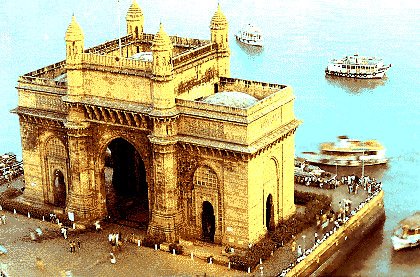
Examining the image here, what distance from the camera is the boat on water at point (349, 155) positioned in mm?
93125

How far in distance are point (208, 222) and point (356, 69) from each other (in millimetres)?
68198

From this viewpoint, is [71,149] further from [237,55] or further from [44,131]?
[237,55]

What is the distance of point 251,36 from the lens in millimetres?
150750

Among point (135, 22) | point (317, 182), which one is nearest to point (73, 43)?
point (135, 22)

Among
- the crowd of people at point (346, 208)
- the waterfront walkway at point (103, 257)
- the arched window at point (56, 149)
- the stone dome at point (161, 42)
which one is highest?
the stone dome at point (161, 42)

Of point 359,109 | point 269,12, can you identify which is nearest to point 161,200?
point 359,109

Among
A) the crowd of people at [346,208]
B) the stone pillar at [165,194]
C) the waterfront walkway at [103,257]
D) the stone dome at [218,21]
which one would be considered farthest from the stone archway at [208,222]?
the stone dome at [218,21]

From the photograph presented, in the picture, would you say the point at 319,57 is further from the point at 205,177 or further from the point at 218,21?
the point at 205,177

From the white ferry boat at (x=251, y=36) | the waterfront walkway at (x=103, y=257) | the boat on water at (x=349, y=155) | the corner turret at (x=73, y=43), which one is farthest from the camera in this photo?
the white ferry boat at (x=251, y=36)

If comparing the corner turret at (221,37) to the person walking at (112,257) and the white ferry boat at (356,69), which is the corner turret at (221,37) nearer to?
the person walking at (112,257)

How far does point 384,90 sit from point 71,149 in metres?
64.9

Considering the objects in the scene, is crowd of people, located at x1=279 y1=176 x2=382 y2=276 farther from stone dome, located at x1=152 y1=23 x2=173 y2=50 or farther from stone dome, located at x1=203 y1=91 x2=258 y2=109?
stone dome, located at x1=152 y1=23 x2=173 y2=50

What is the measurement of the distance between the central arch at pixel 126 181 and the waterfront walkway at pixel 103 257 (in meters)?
4.34

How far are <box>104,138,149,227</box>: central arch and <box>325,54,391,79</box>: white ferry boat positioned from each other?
5906 cm
